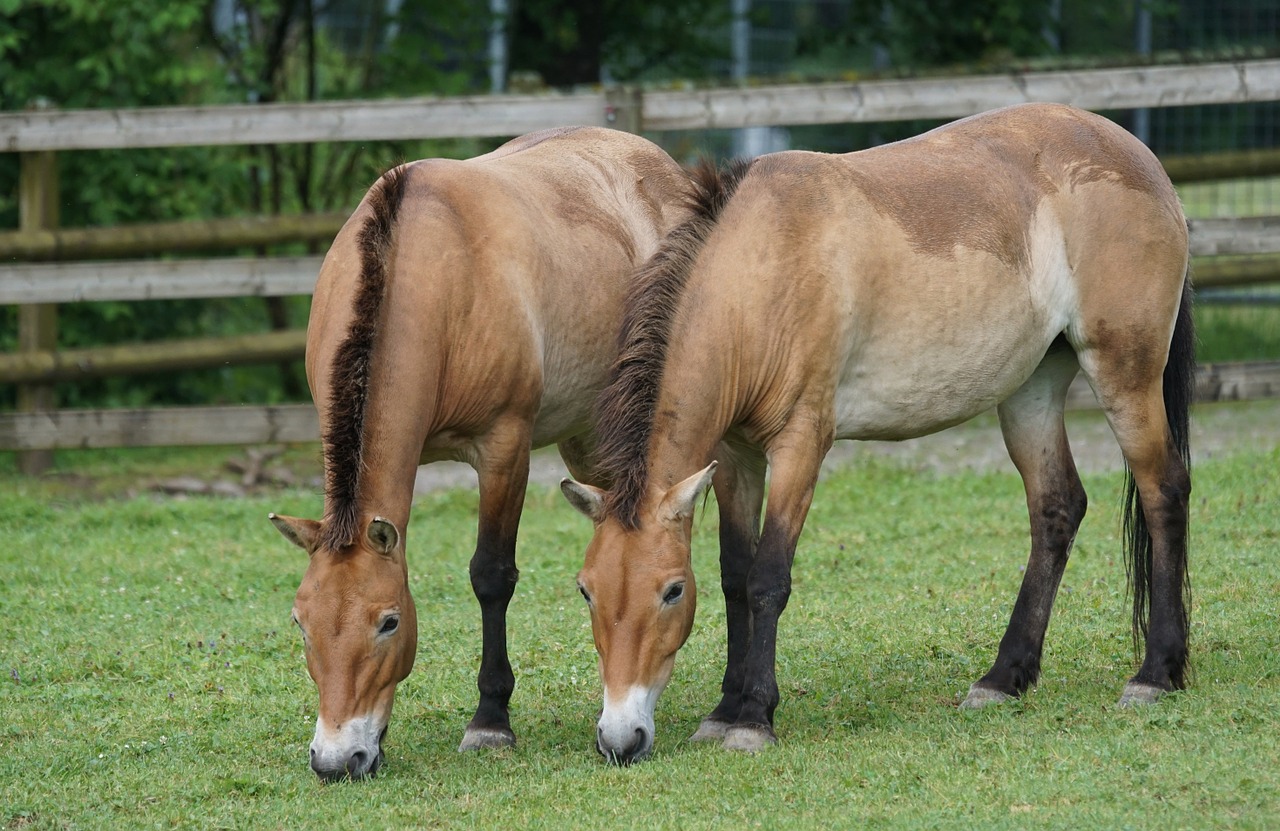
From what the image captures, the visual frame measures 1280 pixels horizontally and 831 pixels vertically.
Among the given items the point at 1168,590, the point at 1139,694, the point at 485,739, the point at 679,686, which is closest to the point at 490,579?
the point at 485,739

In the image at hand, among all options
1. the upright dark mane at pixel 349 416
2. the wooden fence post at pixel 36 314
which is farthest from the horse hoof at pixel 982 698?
the wooden fence post at pixel 36 314

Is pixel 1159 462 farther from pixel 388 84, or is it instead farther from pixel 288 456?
pixel 388 84

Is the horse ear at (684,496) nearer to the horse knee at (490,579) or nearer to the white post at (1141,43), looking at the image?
the horse knee at (490,579)

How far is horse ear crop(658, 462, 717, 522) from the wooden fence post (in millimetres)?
6791

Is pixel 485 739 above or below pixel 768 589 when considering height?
below

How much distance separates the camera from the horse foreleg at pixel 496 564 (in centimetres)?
516

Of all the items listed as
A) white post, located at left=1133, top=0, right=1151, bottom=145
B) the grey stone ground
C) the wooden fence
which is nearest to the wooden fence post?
the wooden fence

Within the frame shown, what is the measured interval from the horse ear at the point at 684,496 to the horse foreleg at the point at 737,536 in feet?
2.01

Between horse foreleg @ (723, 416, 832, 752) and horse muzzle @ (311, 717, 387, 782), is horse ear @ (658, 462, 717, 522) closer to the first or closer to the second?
horse foreleg @ (723, 416, 832, 752)

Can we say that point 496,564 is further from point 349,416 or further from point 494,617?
point 349,416

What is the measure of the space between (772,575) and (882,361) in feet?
2.86

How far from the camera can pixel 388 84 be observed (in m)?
12.1

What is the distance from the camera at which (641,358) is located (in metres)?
4.84

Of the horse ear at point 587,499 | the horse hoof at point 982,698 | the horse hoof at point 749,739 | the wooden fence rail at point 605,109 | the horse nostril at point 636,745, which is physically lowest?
the horse hoof at point 982,698
